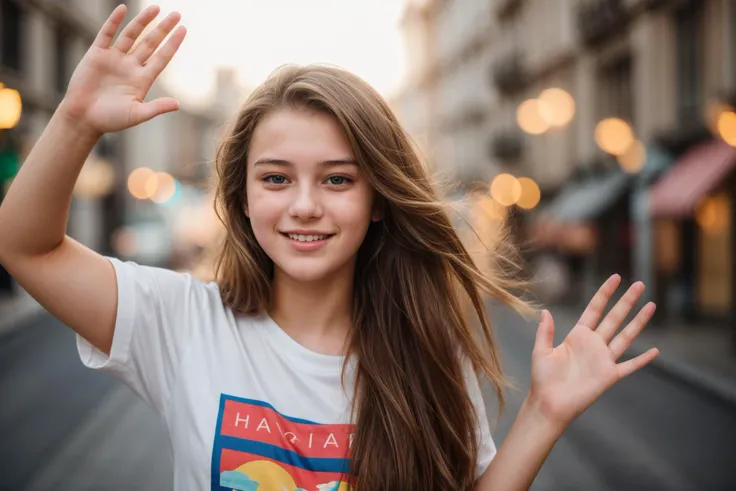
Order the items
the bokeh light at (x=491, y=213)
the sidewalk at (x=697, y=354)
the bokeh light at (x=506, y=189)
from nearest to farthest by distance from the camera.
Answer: the bokeh light at (x=491, y=213), the sidewalk at (x=697, y=354), the bokeh light at (x=506, y=189)

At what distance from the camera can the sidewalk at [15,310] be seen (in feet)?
45.5

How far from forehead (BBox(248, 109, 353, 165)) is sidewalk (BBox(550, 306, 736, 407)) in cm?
748

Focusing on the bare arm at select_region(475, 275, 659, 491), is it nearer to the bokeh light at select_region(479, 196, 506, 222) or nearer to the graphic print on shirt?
the graphic print on shirt

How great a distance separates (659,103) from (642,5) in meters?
2.87

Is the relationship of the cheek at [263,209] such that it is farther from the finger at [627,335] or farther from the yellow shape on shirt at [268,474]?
the finger at [627,335]

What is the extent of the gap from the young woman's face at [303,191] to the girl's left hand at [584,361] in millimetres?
602

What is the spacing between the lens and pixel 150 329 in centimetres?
186

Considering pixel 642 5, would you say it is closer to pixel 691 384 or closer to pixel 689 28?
pixel 689 28

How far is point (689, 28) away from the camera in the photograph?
647 inches

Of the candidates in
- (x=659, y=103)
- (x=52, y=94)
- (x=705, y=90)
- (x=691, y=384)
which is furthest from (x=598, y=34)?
(x=52, y=94)

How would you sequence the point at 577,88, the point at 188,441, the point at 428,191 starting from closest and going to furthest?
the point at 188,441 → the point at 428,191 → the point at 577,88

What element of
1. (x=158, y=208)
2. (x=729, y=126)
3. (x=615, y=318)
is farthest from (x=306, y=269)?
(x=158, y=208)

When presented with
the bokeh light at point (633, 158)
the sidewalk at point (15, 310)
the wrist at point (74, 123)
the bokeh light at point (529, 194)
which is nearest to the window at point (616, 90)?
the bokeh light at point (633, 158)

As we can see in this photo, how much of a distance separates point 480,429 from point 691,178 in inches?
531
